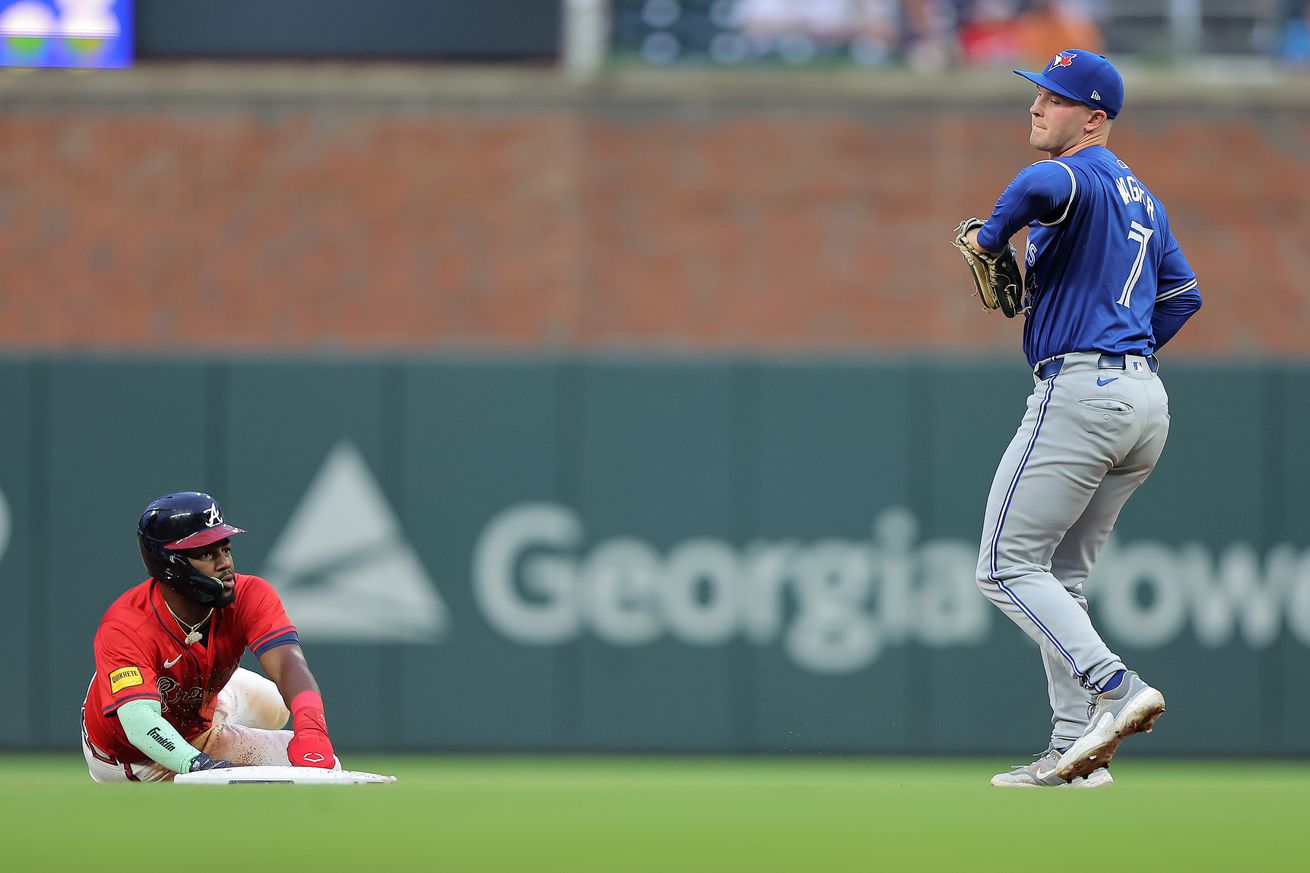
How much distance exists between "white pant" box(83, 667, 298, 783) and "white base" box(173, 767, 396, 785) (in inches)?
17.2

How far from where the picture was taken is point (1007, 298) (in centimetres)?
464

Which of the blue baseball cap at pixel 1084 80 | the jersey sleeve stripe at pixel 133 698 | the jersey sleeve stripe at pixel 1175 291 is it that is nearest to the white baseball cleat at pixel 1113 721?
the jersey sleeve stripe at pixel 1175 291

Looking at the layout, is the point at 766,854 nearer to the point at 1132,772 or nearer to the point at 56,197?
the point at 1132,772

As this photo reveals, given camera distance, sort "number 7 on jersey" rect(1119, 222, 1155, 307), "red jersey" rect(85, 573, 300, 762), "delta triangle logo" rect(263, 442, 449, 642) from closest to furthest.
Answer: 1. "number 7 on jersey" rect(1119, 222, 1155, 307)
2. "red jersey" rect(85, 573, 300, 762)
3. "delta triangle logo" rect(263, 442, 449, 642)

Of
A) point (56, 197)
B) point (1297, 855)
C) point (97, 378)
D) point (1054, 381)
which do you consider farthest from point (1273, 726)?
point (56, 197)

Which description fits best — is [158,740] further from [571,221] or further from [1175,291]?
[571,221]

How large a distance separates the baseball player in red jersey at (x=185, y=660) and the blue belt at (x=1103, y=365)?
7.89 feet

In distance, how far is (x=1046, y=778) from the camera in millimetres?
4703

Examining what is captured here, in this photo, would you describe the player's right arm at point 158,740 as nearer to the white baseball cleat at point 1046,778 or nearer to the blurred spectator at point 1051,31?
the white baseball cleat at point 1046,778

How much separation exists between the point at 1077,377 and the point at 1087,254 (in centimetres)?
33

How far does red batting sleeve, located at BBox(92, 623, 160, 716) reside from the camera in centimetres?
522

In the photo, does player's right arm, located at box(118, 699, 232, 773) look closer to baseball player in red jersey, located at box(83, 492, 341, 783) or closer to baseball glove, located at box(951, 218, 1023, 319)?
baseball player in red jersey, located at box(83, 492, 341, 783)

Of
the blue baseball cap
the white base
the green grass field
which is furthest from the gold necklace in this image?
the blue baseball cap

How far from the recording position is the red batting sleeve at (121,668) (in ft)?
17.1
